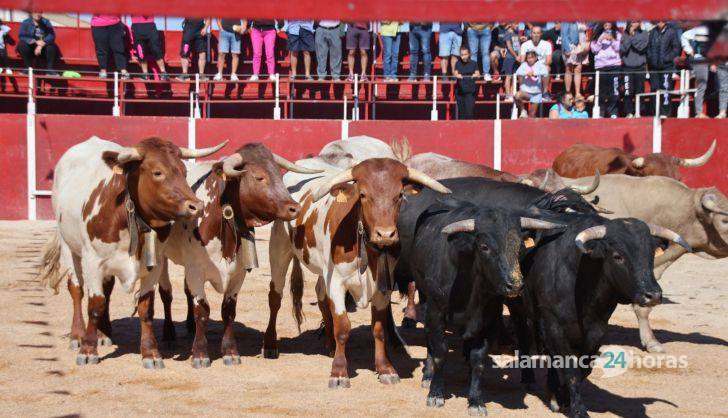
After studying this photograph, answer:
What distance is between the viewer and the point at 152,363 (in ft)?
26.6

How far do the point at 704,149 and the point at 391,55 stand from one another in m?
5.61

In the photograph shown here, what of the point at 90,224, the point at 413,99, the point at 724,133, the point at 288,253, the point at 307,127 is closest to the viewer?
the point at 90,224

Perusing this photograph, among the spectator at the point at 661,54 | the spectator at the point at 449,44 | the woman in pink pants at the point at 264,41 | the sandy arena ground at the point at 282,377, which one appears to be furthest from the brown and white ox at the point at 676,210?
the woman in pink pants at the point at 264,41

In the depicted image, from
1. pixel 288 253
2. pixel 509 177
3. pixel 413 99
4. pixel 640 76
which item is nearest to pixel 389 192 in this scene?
pixel 288 253

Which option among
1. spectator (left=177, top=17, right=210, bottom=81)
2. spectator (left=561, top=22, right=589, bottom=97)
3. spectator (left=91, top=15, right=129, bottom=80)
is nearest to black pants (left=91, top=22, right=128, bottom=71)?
spectator (left=91, top=15, right=129, bottom=80)

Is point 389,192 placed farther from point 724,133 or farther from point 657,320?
point 724,133

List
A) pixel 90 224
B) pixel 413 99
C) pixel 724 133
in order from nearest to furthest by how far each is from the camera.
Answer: pixel 90 224 → pixel 724 133 → pixel 413 99

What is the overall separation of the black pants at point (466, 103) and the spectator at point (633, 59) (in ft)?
8.62

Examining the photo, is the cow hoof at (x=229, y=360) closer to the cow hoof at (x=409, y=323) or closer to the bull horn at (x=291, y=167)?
the bull horn at (x=291, y=167)

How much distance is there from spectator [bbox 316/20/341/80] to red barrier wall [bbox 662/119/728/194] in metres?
6.03

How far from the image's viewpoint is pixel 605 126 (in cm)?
1845

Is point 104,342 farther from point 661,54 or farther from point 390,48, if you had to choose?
point 661,54

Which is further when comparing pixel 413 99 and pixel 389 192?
pixel 413 99

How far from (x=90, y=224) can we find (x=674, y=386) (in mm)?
4390
